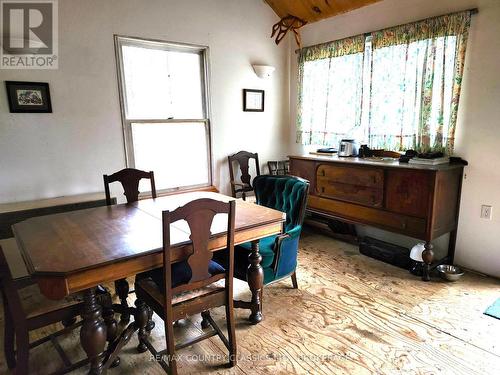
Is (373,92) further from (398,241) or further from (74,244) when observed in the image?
(74,244)

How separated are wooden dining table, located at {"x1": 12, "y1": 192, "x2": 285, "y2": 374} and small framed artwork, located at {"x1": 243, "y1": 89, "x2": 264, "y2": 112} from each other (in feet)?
6.59

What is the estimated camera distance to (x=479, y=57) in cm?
263

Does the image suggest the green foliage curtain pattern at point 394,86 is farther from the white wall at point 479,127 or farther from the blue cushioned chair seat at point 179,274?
the blue cushioned chair seat at point 179,274

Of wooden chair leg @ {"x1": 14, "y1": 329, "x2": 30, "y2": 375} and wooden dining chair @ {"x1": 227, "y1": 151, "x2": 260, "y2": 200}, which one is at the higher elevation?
wooden dining chair @ {"x1": 227, "y1": 151, "x2": 260, "y2": 200}

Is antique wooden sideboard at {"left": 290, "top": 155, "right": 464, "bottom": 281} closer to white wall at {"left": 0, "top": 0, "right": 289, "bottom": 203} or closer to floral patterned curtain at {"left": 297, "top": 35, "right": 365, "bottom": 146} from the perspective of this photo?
floral patterned curtain at {"left": 297, "top": 35, "right": 365, "bottom": 146}

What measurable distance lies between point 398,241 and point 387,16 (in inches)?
87.6

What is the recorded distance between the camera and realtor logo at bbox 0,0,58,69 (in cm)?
258

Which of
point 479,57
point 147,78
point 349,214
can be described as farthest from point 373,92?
point 147,78

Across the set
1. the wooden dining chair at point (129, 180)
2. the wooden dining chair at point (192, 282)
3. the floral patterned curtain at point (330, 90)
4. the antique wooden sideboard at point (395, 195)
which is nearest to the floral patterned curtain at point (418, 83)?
the floral patterned curtain at point (330, 90)

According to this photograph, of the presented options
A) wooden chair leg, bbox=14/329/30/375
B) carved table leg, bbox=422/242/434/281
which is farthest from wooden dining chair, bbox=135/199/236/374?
carved table leg, bbox=422/242/434/281

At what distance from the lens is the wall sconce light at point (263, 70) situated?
12.9 ft

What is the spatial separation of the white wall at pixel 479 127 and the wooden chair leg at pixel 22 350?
10.7ft

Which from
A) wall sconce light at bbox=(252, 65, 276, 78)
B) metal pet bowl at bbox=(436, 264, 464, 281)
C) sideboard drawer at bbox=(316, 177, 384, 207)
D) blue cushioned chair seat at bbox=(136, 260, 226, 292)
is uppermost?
wall sconce light at bbox=(252, 65, 276, 78)

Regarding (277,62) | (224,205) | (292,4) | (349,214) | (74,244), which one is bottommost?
(349,214)
